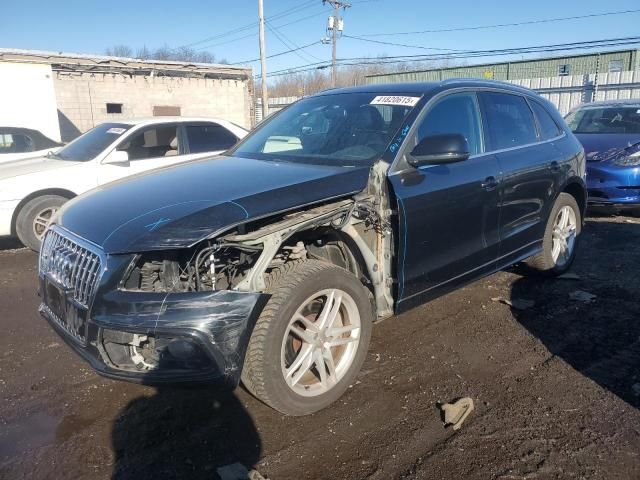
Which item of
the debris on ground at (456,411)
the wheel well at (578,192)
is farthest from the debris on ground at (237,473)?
the wheel well at (578,192)

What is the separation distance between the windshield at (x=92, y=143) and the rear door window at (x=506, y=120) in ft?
16.7

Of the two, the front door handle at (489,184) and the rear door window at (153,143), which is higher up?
the rear door window at (153,143)

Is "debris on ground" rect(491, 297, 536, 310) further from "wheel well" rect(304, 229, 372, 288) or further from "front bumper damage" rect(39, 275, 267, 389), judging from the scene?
"front bumper damage" rect(39, 275, 267, 389)

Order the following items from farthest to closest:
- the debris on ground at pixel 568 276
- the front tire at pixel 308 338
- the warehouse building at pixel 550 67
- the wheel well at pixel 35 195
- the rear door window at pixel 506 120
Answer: the warehouse building at pixel 550 67 < the wheel well at pixel 35 195 < the debris on ground at pixel 568 276 < the rear door window at pixel 506 120 < the front tire at pixel 308 338

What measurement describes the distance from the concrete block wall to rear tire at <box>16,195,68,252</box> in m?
10.8

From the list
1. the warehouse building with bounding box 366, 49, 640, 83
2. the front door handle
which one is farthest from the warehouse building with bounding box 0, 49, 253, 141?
the front door handle

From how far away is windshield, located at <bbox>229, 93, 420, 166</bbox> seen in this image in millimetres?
3529

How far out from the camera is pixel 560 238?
5.18m

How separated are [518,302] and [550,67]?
28347 millimetres

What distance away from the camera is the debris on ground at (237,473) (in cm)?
242

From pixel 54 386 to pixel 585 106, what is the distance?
9.64 meters

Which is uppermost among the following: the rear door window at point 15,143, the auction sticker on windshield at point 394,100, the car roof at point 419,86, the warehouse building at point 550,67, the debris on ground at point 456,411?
the warehouse building at point 550,67

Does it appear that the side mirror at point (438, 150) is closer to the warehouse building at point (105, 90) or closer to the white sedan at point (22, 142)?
the white sedan at point (22, 142)

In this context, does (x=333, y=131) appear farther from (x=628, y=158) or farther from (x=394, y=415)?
(x=628, y=158)
